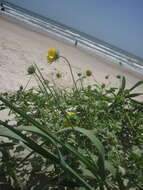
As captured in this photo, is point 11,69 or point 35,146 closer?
point 35,146

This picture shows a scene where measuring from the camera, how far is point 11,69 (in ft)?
9.52

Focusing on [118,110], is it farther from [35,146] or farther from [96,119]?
[35,146]

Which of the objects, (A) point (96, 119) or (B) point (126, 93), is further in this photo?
(B) point (126, 93)

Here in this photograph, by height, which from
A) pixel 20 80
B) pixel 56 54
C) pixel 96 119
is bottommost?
pixel 96 119

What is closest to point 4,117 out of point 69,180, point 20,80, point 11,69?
point 69,180

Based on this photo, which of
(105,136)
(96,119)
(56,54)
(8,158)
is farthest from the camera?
(56,54)

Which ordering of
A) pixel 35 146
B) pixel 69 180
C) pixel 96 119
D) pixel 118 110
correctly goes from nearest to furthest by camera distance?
pixel 35 146 → pixel 69 180 → pixel 96 119 → pixel 118 110

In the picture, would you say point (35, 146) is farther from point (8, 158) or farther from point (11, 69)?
point (11, 69)

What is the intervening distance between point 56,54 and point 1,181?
980 mm

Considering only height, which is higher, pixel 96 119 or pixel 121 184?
pixel 96 119

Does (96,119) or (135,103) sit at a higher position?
(135,103)

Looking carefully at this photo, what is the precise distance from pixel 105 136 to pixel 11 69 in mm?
2124

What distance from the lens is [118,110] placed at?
1429 mm

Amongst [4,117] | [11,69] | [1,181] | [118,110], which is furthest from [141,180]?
[11,69]
